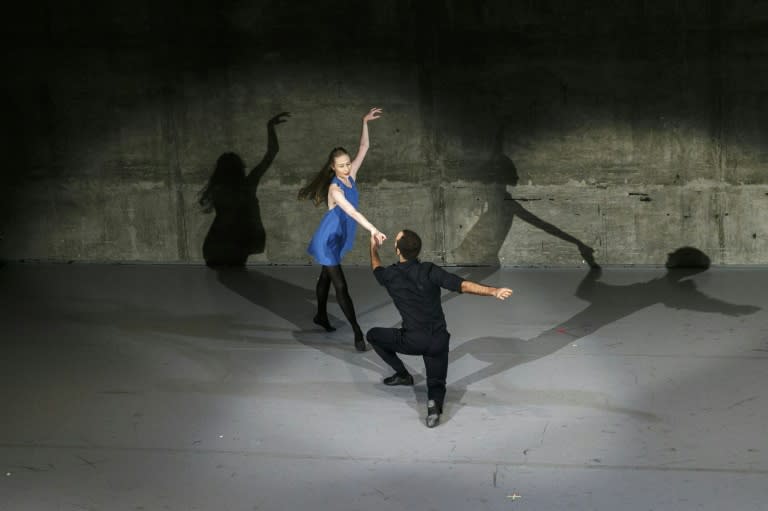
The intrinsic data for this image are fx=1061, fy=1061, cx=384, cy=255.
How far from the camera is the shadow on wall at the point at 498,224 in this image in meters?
9.91

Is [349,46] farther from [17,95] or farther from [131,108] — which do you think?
[17,95]

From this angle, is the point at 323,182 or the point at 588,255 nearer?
the point at 323,182

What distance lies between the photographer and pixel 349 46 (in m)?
10.0

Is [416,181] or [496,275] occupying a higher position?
[416,181]

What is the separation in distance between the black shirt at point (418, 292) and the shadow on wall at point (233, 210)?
453 centimetres

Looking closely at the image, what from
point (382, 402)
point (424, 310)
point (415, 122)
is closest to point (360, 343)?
point (382, 402)

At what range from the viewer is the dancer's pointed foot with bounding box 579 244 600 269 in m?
9.90

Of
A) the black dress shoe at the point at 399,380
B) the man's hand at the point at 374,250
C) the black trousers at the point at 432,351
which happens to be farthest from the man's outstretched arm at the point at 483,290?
the black dress shoe at the point at 399,380

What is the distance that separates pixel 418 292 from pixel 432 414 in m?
0.69

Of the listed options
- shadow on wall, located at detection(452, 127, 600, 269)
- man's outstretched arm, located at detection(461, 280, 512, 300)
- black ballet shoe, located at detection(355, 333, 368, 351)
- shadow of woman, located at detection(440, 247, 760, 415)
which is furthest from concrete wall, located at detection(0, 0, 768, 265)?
man's outstretched arm, located at detection(461, 280, 512, 300)

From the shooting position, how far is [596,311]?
8.39m

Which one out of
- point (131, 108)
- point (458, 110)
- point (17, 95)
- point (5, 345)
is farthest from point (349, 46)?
point (5, 345)

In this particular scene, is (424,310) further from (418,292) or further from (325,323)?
(325,323)

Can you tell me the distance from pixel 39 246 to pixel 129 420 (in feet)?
17.2
